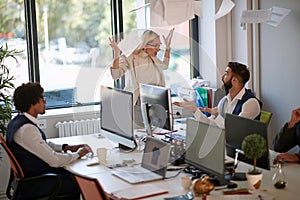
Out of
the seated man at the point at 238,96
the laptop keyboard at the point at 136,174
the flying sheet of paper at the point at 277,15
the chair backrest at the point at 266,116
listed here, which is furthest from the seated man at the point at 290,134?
the flying sheet of paper at the point at 277,15

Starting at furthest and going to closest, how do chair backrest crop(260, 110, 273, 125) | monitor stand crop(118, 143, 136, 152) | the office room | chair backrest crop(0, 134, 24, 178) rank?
1. the office room
2. chair backrest crop(260, 110, 273, 125)
3. monitor stand crop(118, 143, 136, 152)
4. chair backrest crop(0, 134, 24, 178)

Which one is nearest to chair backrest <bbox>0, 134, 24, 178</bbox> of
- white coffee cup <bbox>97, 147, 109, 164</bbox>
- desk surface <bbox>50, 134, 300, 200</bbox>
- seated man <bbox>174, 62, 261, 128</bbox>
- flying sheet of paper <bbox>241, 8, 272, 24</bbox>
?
desk surface <bbox>50, 134, 300, 200</bbox>

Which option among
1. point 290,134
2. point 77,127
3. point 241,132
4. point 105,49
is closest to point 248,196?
point 241,132

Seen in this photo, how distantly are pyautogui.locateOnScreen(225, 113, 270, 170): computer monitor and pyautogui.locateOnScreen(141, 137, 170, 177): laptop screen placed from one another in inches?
17.4

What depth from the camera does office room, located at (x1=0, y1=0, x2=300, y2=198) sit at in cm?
529

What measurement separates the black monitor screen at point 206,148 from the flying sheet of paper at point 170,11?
1.27 meters

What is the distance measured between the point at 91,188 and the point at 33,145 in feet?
3.11

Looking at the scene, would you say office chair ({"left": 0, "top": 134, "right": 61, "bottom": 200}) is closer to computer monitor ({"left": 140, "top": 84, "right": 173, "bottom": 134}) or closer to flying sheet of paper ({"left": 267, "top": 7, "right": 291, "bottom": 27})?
computer monitor ({"left": 140, "top": 84, "right": 173, "bottom": 134})

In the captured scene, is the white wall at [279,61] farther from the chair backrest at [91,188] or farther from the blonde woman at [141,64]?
the chair backrest at [91,188]

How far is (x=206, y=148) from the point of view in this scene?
3205mm

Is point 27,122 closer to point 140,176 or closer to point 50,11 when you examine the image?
point 140,176

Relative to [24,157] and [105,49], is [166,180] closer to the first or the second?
[24,157]

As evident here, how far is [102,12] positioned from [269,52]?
1.88 meters

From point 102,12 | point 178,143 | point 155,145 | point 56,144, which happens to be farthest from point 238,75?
point 102,12
